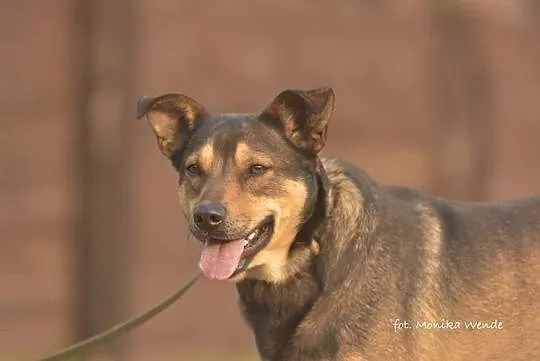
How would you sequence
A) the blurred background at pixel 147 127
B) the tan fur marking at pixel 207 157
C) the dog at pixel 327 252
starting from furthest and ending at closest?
the blurred background at pixel 147 127
the tan fur marking at pixel 207 157
the dog at pixel 327 252

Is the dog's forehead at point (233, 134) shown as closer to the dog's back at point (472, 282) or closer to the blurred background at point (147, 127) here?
the dog's back at point (472, 282)

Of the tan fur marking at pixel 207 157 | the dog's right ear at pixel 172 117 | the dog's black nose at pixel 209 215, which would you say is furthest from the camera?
the dog's right ear at pixel 172 117

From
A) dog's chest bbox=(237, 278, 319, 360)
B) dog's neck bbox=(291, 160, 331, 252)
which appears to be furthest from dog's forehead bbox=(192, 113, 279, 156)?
dog's chest bbox=(237, 278, 319, 360)

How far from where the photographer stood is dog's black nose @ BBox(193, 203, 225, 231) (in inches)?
233

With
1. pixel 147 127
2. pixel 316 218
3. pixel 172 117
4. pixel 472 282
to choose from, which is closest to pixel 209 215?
pixel 316 218

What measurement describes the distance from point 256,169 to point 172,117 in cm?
56

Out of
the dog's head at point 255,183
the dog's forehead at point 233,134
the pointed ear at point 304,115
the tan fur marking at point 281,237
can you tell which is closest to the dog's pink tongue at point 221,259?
the dog's head at point 255,183

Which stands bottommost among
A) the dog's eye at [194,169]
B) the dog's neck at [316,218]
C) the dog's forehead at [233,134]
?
the dog's neck at [316,218]

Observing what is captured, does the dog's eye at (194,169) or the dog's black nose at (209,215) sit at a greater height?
the dog's eye at (194,169)

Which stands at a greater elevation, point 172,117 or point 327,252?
point 172,117

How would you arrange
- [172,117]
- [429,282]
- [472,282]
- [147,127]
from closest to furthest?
[429,282]
[472,282]
[172,117]
[147,127]

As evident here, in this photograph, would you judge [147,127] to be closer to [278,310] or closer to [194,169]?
[194,169]

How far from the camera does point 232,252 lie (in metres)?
6.02

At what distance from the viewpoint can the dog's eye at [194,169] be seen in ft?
20.2
